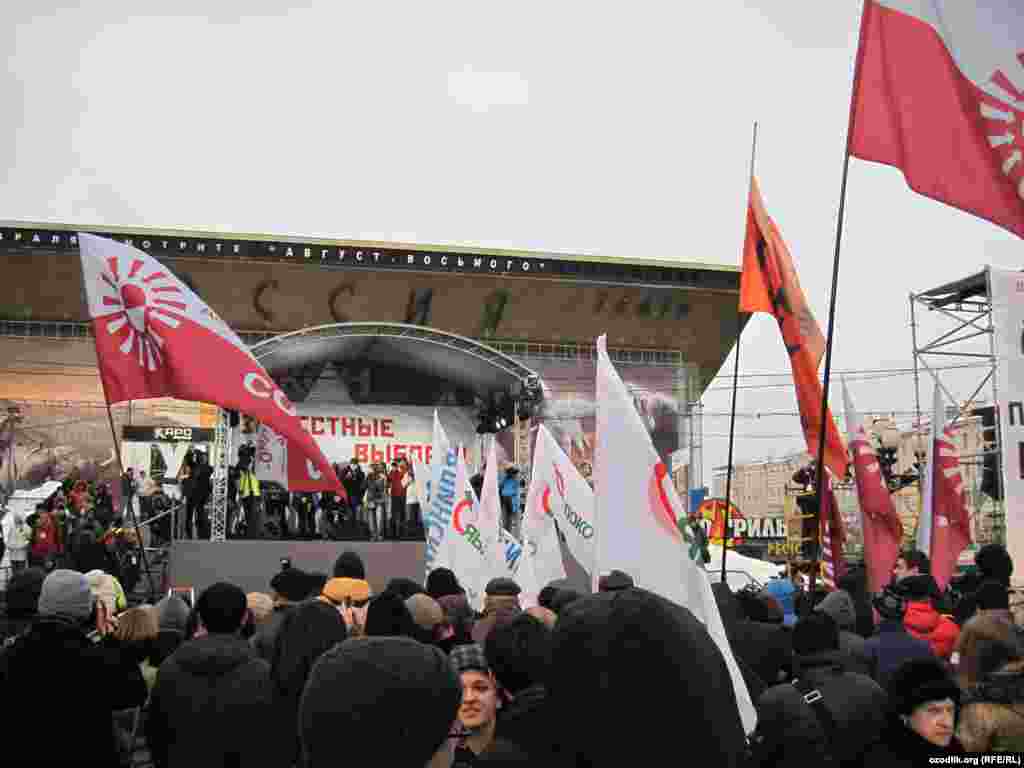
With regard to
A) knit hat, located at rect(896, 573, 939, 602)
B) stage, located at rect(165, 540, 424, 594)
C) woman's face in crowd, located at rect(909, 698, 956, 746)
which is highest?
knit hat, located at rect(896, 573, 939, 602)

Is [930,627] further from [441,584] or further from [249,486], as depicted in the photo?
[249,486]

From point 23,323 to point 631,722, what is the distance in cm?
3345

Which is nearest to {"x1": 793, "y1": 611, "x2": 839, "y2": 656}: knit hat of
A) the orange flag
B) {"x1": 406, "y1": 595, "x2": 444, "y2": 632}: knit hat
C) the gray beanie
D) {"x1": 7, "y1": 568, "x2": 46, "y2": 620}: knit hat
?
{"x1": 406, "y1": 595, "x2": 444, "y2": 632}: knit hat

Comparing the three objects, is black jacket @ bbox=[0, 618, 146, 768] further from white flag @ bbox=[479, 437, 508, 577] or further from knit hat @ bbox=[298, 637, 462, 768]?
white flag @ bbox=[479, 437, 508, 577]

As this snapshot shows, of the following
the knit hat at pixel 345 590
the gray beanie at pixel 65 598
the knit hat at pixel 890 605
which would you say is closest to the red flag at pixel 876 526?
the knit hat at pixel 890 605

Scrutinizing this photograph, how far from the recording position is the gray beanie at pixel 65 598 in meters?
4.16

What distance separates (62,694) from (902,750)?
3.00 meters

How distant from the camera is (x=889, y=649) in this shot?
5379mm

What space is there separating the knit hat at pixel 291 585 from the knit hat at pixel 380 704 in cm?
398

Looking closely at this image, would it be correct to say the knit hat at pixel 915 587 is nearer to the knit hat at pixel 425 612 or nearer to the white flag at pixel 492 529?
the knit hat at pixel 425 612

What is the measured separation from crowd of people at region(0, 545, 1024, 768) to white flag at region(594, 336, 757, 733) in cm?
20

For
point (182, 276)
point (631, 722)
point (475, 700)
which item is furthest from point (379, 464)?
point (631, 722)

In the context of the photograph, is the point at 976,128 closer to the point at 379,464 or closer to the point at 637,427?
the point at 637,427

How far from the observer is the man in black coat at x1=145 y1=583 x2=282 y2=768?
422 centimetres
